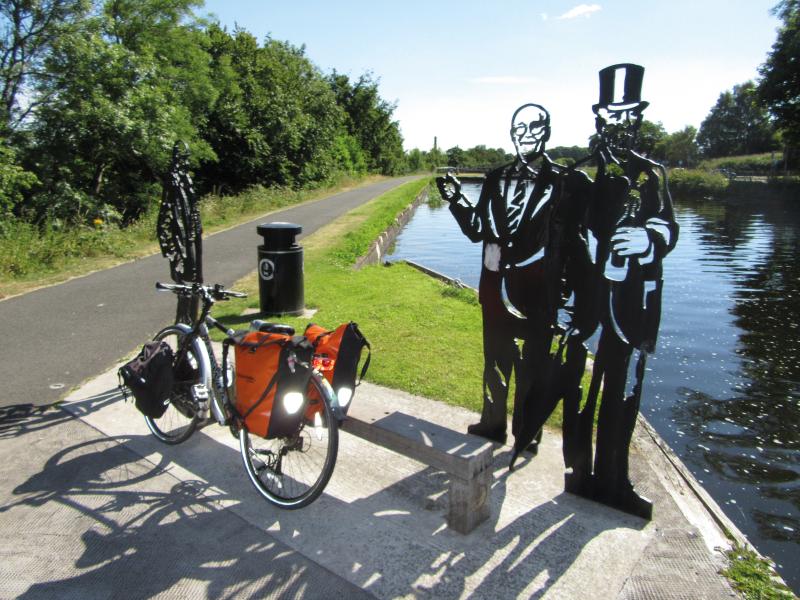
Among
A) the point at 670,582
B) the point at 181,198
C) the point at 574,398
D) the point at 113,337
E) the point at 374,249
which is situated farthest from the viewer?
the point at 374,249

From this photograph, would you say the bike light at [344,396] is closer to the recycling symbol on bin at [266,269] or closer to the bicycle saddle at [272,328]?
the bicycle saddle at [272,328]

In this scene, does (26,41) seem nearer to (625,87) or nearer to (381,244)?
(381,244)

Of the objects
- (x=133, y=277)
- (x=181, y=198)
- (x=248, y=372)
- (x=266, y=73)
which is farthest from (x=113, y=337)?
(x=266, y=73)

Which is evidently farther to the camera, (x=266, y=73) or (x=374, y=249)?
(x=266, y=73)

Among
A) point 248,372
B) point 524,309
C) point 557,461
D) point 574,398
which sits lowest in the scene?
point 557,461

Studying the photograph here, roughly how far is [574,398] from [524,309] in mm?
642

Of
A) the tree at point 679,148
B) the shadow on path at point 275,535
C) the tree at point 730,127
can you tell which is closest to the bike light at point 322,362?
the shadow on path at point 275,535

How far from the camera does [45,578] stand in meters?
2.72

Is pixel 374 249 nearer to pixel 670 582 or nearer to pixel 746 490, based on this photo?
pixel 746 490

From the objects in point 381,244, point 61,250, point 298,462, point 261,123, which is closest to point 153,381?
point 298,462

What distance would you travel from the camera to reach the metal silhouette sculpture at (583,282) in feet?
10.1

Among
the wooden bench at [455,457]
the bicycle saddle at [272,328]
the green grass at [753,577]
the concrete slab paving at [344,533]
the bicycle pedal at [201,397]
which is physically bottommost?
the green grass at [753,577]

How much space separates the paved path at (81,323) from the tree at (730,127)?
96.4m

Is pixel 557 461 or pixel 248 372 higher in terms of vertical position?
pixel 248 372
